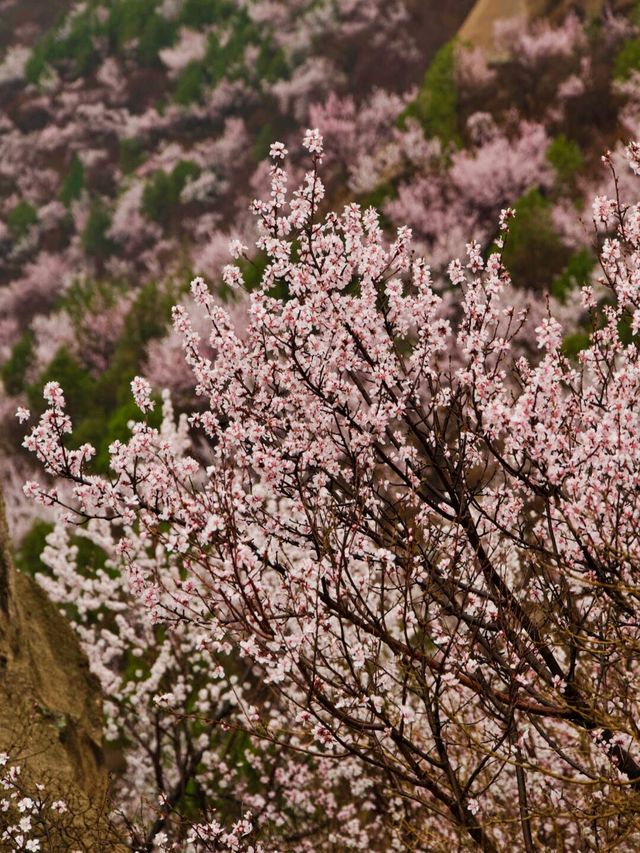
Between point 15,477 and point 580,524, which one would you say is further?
point 15,477

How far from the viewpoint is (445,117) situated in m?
28.2

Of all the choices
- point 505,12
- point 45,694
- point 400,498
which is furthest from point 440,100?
point 400,498

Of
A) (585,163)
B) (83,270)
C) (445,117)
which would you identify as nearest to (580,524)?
(585,163)

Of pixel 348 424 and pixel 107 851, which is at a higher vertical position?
pixel 348 424

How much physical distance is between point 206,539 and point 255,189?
123 ft

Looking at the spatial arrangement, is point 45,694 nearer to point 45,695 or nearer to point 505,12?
point 45,695

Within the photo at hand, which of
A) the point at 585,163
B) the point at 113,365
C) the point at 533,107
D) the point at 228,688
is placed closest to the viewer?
the point at 228,688

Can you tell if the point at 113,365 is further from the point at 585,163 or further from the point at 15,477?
the point at 585,163

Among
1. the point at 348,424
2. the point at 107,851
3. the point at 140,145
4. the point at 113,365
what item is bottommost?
the point at 107,851

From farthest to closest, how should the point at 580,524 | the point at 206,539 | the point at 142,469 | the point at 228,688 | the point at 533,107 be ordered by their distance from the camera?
the point at 533,107 < the point at 228,688 < the point at 142,469 < the point at 580,524 < the point at 206,539

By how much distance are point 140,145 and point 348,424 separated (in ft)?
159

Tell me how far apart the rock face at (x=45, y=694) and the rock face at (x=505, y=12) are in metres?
30.0

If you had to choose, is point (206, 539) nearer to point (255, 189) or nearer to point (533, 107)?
point (533, 107)

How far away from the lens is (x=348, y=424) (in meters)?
5.07
